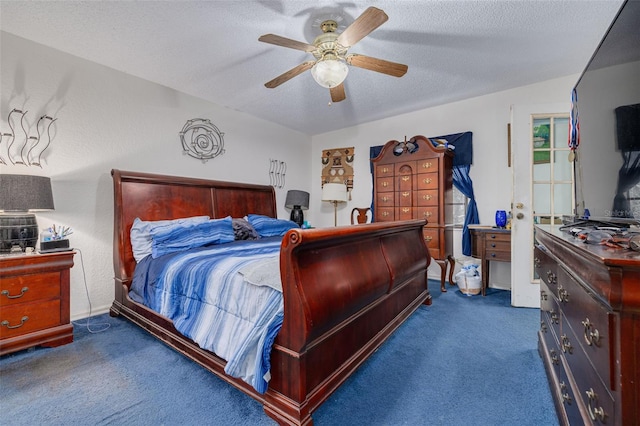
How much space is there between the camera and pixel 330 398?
1.53 metres

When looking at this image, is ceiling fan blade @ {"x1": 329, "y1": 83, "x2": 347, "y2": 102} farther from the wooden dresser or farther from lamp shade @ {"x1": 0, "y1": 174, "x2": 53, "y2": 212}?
lamp shade @ {"x1": 0, "y1": 174, "x2": 53, "y2": 212}

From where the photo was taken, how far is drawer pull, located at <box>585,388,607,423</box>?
814mm

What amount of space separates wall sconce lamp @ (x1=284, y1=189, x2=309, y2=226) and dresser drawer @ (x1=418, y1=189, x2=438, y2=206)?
1.77 meters

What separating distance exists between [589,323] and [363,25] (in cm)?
183

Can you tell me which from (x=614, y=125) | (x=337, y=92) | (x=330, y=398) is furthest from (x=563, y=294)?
(x=337, y=92)

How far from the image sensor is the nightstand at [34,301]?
1.94 m

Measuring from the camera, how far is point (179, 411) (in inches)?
56.2

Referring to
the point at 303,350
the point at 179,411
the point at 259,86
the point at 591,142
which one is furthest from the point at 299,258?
the point at 259,86

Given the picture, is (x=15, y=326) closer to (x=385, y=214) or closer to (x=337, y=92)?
(x=337, y=92)

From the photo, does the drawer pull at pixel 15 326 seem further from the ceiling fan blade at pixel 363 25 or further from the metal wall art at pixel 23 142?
the ceiling fan blade at pixel 363 25

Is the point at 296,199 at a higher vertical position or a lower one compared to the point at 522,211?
higher

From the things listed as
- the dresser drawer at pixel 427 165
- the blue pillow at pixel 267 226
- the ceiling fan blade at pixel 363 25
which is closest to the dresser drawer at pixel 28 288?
the blue pillow at pixel 267 226

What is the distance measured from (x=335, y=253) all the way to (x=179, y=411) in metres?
1.12

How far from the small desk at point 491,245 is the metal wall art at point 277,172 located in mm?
2878
